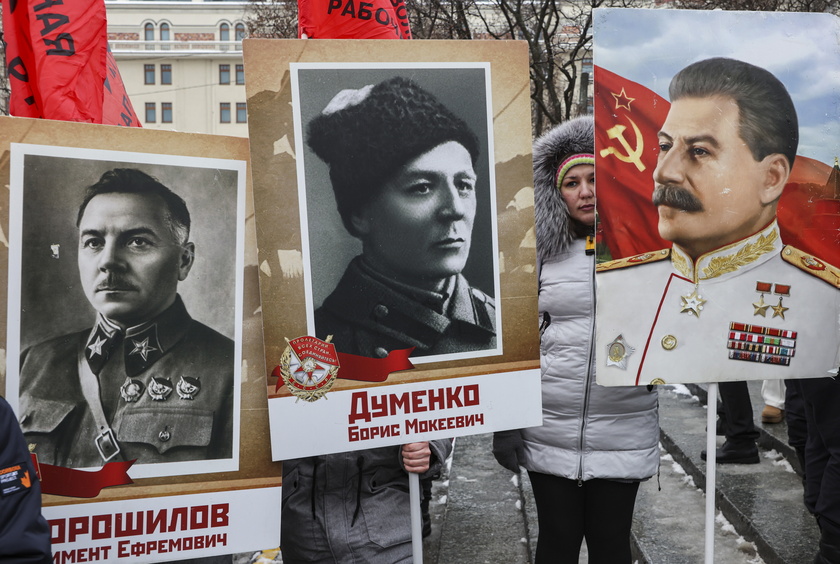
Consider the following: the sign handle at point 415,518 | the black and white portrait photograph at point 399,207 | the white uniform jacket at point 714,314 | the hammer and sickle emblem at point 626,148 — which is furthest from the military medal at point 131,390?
the hammer and sickle emblem at point 626,148

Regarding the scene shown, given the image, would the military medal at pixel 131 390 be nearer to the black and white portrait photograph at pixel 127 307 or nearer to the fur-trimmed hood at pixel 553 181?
the black and white portrait photograph at pixel 127 307

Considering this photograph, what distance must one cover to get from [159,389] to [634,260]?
1.36 m

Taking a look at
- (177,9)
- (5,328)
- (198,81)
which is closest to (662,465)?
(5,328)

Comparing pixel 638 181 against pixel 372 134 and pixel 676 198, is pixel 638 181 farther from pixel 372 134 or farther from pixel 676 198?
pixel 372 134

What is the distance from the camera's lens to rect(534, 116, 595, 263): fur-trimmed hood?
9.61 ft

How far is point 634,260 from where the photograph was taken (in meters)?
2.44

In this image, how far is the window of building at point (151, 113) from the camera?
1938 inches

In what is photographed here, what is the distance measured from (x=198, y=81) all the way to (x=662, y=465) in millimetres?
49349

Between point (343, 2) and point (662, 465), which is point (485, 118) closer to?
point (343, 2)

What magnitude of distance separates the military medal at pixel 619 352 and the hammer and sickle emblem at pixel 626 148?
0.51 m

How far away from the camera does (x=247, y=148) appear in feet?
7.25

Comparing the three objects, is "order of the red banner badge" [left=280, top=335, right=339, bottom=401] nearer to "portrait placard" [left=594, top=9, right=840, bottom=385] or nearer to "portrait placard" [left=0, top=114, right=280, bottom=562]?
"portrait placard" [left=0, top=114, right=280, bottom=562]

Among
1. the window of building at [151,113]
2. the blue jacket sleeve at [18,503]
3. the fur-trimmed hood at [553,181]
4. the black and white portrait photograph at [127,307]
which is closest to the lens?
the blue jacket sleeve at [18,503]

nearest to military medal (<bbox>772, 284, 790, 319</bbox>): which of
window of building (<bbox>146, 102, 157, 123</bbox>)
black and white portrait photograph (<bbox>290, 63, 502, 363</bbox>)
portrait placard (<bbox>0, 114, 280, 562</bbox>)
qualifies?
black and white portrait photograph (<bbox>290, 63, 502, 363</bbox>)
